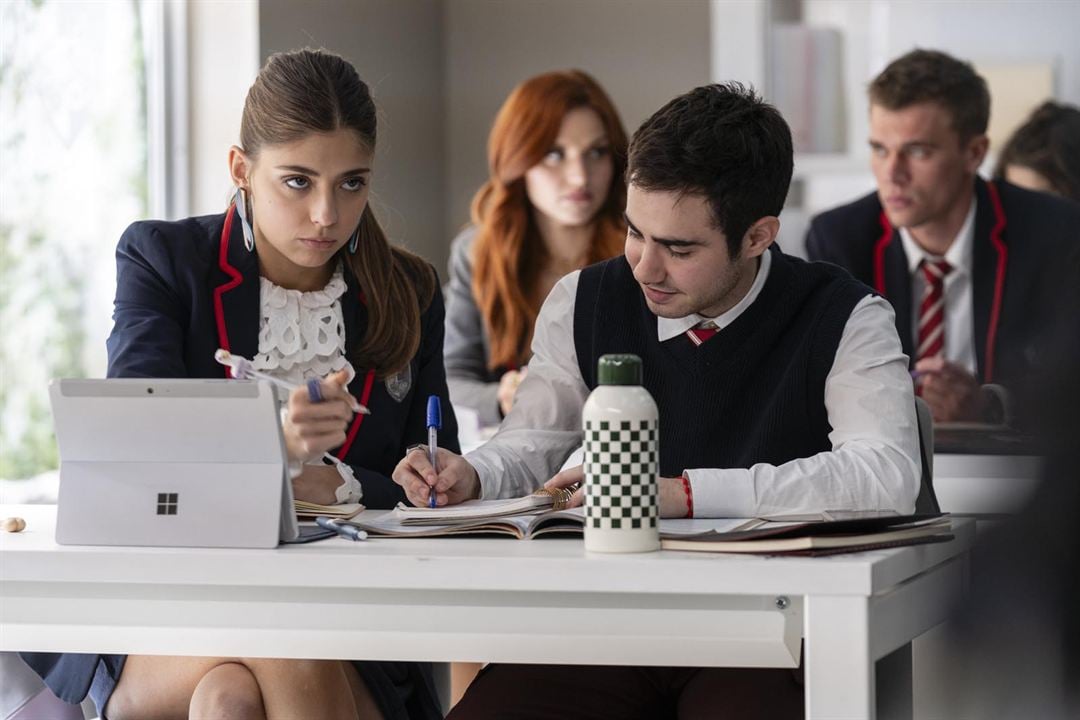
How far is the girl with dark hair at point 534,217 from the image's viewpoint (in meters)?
3.67

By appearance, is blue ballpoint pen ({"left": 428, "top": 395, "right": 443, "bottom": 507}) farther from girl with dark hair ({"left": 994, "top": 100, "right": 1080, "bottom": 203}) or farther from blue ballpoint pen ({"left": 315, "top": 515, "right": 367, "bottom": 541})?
girl with dark hair ({"left": 994, "top": 100, "right": 1080, "bottom": 203})

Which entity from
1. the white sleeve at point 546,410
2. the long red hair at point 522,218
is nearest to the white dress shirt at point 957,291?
the long red hair at point 522,218

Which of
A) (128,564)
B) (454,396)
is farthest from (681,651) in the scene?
(454,396)

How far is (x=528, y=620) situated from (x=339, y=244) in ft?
2.81

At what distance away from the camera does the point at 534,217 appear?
148 inches

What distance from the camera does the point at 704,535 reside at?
1436mm

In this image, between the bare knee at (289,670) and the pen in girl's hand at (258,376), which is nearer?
the pen in girl's hand at (258,376)

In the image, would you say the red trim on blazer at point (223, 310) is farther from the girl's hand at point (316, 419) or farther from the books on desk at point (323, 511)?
the girl's hand at point (316, 419)

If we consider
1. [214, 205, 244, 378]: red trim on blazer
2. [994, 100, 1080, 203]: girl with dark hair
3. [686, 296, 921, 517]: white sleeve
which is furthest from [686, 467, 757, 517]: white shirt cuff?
[994, 100, 1080, 203]: girl with dark hair

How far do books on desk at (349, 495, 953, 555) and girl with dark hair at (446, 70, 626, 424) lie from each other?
199cm

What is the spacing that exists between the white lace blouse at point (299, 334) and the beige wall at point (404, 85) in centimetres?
212

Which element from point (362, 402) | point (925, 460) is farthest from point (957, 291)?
point (362, 402)

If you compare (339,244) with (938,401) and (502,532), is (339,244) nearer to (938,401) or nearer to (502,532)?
(502,532)

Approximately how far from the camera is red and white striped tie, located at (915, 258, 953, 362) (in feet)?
11.4
